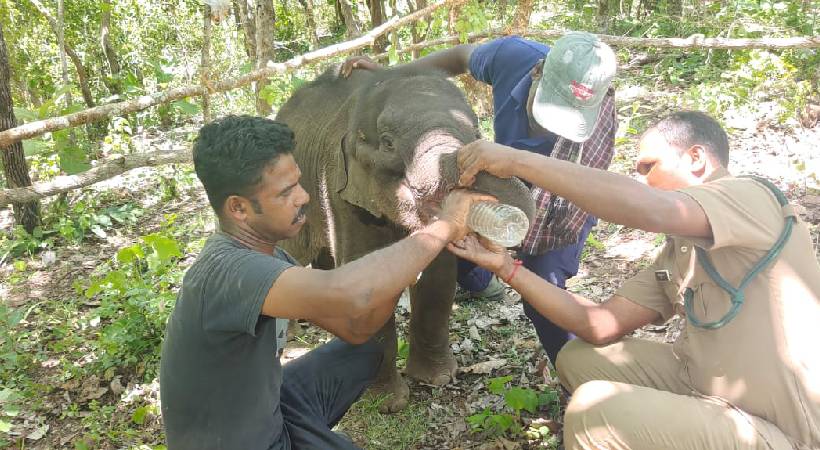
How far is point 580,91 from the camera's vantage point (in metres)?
3.33

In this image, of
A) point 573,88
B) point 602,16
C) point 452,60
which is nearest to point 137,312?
point 452,60

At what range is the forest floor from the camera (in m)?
4.04

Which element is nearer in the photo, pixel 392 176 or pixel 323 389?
pixel 323 389

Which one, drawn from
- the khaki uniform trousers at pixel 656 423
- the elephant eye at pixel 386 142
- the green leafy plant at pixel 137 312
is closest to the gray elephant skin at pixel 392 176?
the elephant eye at pixel 386 142

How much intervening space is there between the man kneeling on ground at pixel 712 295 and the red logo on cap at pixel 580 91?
0.48 metres

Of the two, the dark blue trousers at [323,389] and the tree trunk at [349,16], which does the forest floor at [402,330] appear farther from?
the tree trunk at [349,16]

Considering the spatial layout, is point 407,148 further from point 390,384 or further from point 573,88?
point 390,384

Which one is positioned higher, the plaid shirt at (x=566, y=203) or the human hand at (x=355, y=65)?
the human hand at (x=355, y=65)

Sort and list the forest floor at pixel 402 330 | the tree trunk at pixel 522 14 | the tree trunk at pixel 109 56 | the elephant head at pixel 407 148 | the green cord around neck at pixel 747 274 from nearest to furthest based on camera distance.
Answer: the green cord around neck at pixel 747 274, the elephant head at pixel 407 148, the forest floor at pixel 402 330, the tree trunk at pixel 522 14, the tree trunk at pixel 109 56

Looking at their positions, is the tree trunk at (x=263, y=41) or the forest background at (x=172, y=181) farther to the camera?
the tree trunk at (x=263, y=41)

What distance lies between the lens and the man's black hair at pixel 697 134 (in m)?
2.84

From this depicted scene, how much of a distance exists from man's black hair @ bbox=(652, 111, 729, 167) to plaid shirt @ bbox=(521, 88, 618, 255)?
771 mm

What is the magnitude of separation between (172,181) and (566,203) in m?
6.48

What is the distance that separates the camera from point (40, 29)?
545 inches
